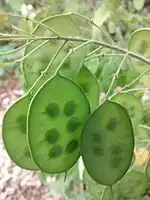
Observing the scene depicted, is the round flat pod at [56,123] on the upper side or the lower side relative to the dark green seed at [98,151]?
upper

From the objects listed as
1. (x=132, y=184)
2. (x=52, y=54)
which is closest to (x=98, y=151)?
(x=52, y=54)

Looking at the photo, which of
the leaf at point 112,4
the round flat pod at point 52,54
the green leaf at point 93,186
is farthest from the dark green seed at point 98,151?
the leaf at point 112,4

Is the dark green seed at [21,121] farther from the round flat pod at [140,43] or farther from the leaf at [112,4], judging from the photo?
the leaf at [112,4]

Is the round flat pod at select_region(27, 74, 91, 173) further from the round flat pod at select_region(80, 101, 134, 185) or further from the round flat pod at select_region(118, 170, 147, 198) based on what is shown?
the round flat pod at select_region(118, 170, 147, 198)

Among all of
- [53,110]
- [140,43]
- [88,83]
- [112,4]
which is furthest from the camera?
[112,4]

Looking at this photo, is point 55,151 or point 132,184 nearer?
point 55,151

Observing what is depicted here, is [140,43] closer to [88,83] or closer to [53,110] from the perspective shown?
[88,83]
